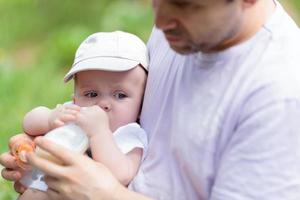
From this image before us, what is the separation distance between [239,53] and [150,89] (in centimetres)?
40

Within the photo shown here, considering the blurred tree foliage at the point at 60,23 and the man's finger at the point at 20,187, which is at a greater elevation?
the man's finger at the point at 20,187

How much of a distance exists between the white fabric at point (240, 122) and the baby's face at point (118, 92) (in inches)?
9.7

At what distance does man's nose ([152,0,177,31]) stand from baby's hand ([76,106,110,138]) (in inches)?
16.7

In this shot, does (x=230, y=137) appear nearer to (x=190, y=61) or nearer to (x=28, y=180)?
(x=190, y=61)

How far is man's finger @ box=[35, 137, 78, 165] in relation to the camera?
1.94m

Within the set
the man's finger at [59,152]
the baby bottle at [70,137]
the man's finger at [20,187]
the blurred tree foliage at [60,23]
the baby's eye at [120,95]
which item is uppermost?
the man's finger at [59,152]

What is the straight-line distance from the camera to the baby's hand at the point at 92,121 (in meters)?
2.10

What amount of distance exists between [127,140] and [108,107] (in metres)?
0.12

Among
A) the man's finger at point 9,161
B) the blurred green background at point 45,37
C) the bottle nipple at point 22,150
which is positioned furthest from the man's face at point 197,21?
the blurred green background at point 45,37

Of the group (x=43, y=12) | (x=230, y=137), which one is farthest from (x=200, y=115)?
(x=43, y=12)

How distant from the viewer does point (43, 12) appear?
564cm

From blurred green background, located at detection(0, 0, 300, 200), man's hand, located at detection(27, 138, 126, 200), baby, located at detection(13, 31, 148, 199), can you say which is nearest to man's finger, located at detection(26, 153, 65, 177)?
man's hand, located at detection(27, 138, 126, 200)

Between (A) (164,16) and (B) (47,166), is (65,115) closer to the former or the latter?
(B) (47,166)

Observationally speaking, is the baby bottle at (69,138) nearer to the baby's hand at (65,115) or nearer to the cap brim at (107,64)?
the baby's hand at (65,115)
